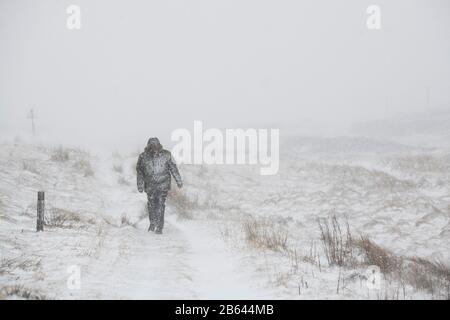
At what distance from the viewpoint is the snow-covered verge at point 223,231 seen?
5.70 m

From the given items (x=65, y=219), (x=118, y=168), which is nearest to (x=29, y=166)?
(x=118, y=168)

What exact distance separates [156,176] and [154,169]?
0.18 m

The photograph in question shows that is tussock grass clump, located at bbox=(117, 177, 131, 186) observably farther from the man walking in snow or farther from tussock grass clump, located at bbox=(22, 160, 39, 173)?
the man walking in snow

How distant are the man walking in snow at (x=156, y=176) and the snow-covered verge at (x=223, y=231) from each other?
71 cm

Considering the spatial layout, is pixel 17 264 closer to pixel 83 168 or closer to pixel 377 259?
pixel 377 259

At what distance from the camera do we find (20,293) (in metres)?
4.94

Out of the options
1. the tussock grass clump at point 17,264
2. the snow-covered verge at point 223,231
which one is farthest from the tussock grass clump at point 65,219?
the tussock grass clump at point 17,264

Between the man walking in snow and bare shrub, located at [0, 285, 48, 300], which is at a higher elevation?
the man walking in snow

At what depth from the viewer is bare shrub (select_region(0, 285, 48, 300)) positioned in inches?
192

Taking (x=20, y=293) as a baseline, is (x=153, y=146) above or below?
above

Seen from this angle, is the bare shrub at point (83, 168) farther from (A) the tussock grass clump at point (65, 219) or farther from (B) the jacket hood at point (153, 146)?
(B) the jacket hood at point (153, 146)

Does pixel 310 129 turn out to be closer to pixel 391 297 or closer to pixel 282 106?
pixel 282 106

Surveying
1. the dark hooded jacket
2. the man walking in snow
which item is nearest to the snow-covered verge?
the man walking in snow

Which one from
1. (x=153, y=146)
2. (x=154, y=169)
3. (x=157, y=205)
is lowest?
(x=157, y=205)
